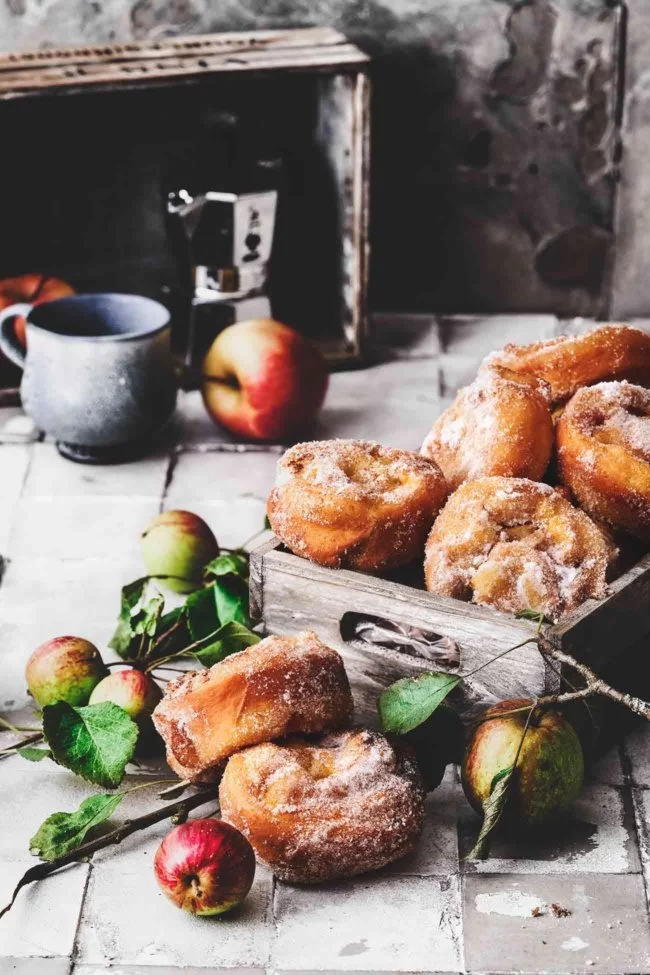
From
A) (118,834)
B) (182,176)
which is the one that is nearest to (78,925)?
(118,834)

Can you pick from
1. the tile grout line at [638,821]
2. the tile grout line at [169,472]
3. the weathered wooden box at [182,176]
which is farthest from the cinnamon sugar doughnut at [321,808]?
the weathered wooden box at [182,176]

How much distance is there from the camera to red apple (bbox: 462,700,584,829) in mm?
1381

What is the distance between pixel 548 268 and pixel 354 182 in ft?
2.01

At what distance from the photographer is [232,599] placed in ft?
5.71

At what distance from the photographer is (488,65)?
2781 mm

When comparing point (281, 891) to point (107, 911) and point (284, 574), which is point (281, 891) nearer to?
point (107, 911)

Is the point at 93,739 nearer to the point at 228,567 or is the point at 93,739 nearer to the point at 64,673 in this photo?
the point at 64,673

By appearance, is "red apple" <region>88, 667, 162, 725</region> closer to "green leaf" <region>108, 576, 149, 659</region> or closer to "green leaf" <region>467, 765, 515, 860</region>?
"green leaf" <region>108, 576, 149, 659</region>

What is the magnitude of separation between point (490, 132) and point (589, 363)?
1295 mm

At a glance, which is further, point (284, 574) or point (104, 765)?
point (284, 574)

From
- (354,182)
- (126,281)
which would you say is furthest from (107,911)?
(126,281)

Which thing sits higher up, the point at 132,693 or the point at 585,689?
the point at 585,689

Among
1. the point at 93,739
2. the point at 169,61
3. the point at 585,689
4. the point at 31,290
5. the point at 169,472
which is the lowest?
the point at 169,472

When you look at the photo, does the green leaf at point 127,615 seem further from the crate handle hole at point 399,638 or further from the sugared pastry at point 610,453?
the sugared pastry at point 610,453
